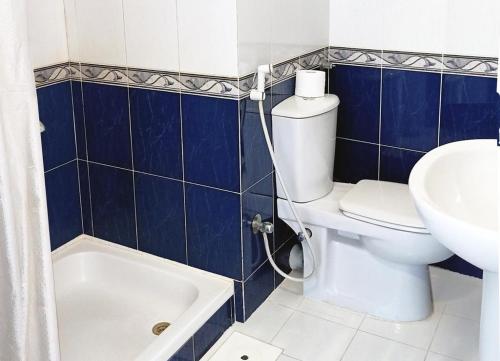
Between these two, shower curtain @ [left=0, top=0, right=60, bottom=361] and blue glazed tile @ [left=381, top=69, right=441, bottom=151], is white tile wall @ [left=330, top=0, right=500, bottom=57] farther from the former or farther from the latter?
shower curtain @ [left=0, top=0, right=60, bottom=361]

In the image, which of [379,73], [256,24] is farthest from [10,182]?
[379,73]

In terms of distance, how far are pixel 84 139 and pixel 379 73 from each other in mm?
1181

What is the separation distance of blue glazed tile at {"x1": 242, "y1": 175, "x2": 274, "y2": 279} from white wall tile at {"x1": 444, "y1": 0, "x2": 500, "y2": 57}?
33.2 inches

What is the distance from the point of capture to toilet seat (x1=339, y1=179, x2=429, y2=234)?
7.14 ft

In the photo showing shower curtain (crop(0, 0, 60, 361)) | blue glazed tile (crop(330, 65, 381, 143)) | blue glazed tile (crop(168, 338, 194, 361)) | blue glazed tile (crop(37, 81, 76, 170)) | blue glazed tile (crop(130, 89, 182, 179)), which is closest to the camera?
shower curtain (crop(0, 0, 60, 361))

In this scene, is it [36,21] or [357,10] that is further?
[357,10]

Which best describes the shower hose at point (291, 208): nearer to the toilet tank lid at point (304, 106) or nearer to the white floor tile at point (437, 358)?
the toilet tank lid at point (304, 106)

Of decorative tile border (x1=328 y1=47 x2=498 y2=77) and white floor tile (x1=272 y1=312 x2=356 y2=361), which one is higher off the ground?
decorative tile border (x1=328 y1=47 x2=498 y2=77)

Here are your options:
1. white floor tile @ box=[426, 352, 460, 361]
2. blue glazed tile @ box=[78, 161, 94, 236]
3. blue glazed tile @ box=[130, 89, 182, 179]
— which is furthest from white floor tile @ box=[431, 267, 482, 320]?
blue glazed tile @ box=[78, 161, 94, 236]

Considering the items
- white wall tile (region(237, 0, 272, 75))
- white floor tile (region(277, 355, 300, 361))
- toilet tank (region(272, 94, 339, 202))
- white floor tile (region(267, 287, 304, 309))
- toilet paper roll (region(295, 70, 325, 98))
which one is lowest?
white floor tile (region(277, 355, 300, 361))

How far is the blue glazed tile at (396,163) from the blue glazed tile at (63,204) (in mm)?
1241

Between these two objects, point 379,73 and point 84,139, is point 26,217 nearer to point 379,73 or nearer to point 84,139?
point 84,139

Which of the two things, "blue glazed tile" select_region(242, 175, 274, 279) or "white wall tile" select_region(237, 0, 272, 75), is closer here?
"white wall tile" select_region(237, 0, 272, 75)

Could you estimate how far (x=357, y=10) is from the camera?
2533 millimetres
